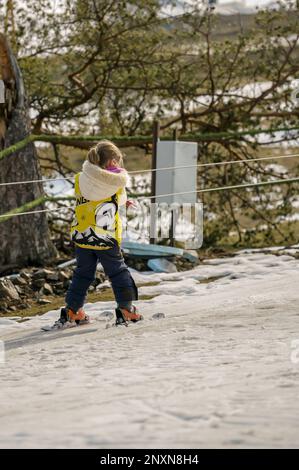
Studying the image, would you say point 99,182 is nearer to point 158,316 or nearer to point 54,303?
point 158,316

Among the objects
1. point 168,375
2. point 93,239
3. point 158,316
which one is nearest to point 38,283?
point 158,316

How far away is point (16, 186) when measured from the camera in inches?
367

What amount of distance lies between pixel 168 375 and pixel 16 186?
4903mm

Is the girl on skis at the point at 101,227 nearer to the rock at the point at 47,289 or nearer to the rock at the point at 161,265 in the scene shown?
the rock at the point at 47,289

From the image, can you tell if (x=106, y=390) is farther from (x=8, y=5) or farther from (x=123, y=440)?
(x=8, y=5)

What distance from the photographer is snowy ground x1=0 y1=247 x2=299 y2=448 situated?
377cm

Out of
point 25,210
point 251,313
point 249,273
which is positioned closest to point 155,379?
point 251,313

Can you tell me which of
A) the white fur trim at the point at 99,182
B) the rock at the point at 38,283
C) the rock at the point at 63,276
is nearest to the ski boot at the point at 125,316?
the white fur trim at the point at 99,182

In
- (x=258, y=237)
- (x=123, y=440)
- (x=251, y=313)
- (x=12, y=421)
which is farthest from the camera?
(x=258, y=237)

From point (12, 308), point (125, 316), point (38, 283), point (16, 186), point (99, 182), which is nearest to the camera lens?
point (99, 182)

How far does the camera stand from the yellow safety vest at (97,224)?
6.14 metres

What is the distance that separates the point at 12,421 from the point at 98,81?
8.28m

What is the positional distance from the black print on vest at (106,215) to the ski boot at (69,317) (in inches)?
22.7

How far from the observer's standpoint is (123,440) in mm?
3680
